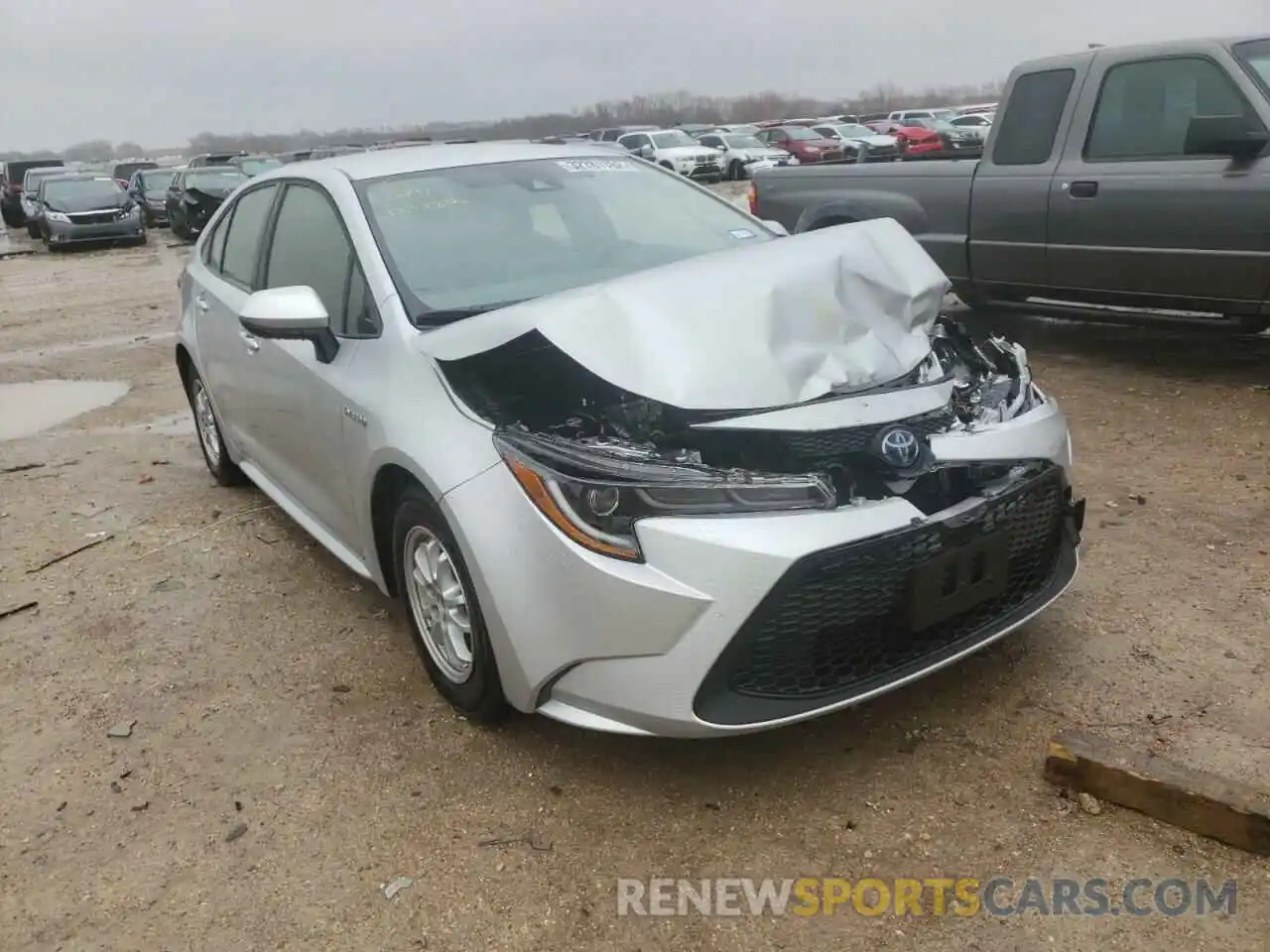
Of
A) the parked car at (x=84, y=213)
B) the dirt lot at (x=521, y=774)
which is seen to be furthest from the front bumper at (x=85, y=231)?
the dirt lot at (x=521, y=774)

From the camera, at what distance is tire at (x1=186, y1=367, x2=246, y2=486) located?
5.38 metres

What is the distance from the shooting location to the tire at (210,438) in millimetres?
5384

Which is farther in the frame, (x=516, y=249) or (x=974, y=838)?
(x=516, y=249)

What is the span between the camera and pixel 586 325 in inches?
113

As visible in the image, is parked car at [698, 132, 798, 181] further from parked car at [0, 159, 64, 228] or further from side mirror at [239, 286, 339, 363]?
side mirror at [239, 286, 339, 363]

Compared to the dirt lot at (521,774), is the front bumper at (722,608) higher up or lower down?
higher up

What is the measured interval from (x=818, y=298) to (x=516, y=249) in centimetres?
112

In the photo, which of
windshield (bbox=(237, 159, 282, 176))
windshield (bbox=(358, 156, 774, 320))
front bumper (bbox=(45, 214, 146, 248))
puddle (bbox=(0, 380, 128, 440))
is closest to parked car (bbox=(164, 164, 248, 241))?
front bumper (bbox=(45, 214, 146, 248))

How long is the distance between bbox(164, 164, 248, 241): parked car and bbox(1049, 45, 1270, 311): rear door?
720 inches

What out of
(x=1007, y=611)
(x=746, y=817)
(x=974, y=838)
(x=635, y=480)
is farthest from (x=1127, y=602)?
(x=635, y=480)

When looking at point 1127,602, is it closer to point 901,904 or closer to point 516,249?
point 901,904

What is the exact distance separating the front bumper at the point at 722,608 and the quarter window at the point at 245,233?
2.27m

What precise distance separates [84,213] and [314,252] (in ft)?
65.8

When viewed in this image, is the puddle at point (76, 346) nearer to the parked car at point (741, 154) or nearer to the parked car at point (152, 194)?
the parked car at point (152, 194)
